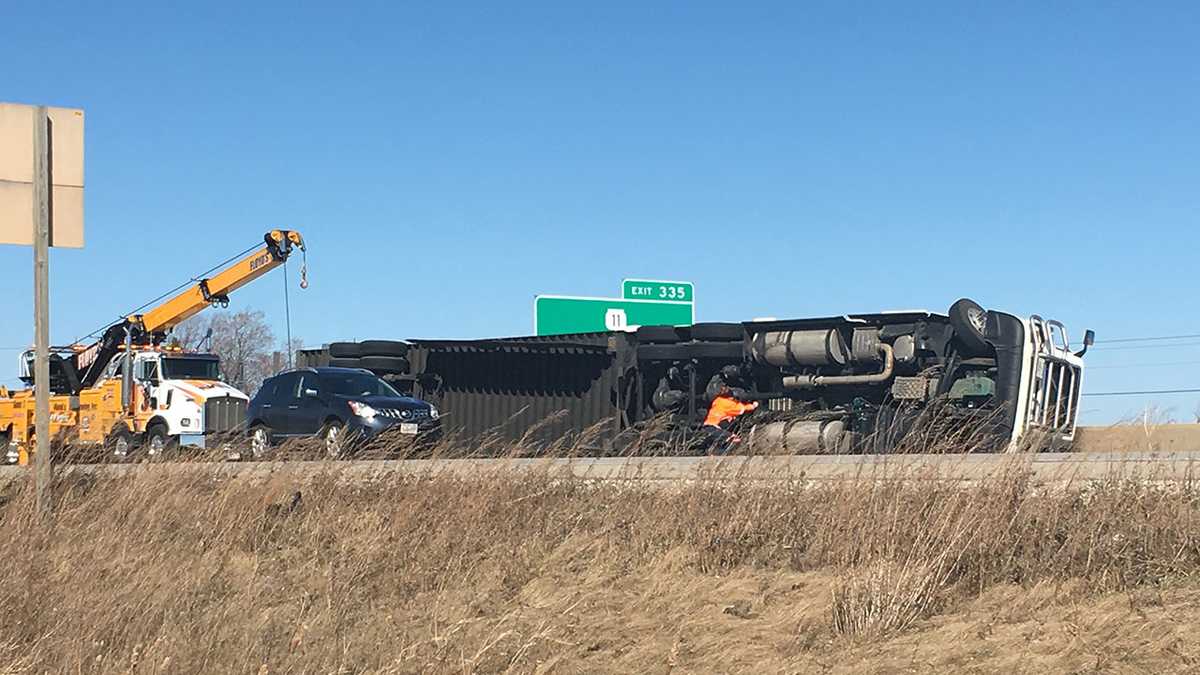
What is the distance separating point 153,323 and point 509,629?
86.4 ft

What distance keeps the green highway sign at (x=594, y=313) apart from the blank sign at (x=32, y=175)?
18.5 meters

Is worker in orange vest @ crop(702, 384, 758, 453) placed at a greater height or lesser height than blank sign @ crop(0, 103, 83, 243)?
lesser

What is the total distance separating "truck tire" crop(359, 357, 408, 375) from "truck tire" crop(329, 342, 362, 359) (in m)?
0.23

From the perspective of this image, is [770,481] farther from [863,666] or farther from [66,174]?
[66,174]

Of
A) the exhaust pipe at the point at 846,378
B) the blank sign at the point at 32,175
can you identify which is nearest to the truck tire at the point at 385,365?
the exhaust pipe at the point at 846,378

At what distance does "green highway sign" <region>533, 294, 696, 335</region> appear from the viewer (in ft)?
98.4

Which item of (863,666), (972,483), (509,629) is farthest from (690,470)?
(863,666)

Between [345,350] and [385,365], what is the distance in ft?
3.66

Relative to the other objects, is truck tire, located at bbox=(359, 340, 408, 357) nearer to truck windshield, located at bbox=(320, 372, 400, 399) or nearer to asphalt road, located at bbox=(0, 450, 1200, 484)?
truck windshield, located at bbox=(320, 372, 400, 399)

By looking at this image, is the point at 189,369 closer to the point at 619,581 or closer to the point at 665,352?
the point at 665,352

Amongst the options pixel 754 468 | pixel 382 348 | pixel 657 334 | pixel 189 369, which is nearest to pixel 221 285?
pixel 189 369

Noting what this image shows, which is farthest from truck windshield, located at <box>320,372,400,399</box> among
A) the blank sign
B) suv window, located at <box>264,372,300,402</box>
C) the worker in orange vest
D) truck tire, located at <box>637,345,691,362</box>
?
the blank sign

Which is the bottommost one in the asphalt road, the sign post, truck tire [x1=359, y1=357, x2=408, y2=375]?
the asphalt road

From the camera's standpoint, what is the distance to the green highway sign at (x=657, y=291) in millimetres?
30391
